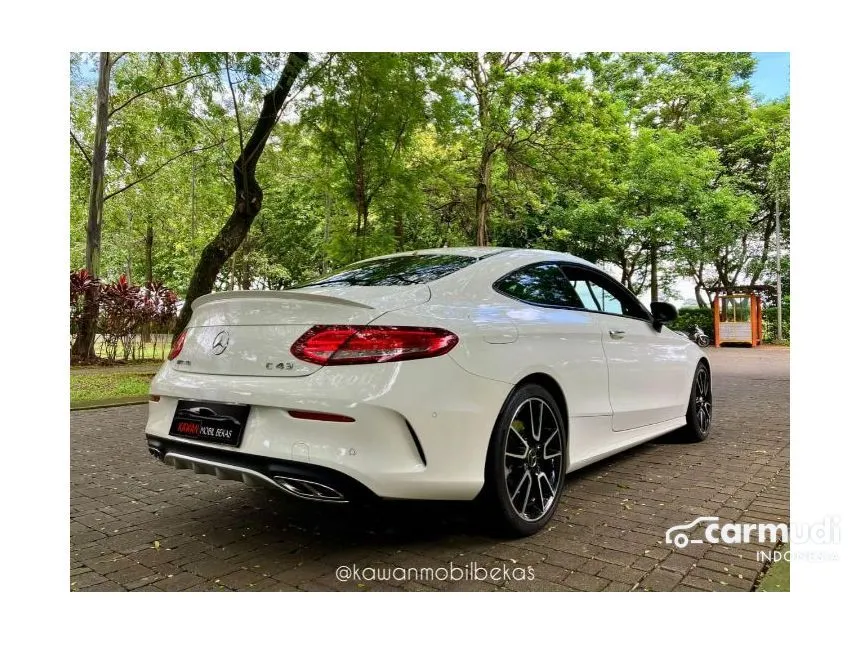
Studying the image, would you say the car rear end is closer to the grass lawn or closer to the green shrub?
the green shrub

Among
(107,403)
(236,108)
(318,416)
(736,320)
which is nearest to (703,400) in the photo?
(318,416)

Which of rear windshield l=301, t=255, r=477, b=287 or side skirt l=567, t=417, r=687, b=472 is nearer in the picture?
rear windshield l=301, t=255, r=477, b=287

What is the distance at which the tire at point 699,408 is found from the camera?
4480 mm

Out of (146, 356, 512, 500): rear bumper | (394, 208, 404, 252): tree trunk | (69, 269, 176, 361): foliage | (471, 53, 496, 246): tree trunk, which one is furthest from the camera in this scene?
(471, 53, 496, 246): tree trunk

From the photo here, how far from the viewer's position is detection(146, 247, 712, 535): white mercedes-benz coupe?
2111 millimetres

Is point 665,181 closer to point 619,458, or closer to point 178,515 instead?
point 619,458

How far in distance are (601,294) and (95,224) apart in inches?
210

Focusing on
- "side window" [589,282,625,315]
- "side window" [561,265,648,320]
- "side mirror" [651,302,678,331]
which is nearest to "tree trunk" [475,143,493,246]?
"side mirror" [651,302,678,331]

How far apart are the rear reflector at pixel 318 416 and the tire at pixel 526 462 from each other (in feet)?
2.18

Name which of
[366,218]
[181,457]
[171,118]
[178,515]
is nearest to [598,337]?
[181,457]

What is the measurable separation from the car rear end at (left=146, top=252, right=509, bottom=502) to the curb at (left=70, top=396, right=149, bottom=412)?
434 cm

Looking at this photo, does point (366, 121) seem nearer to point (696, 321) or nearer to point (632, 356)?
point (632, 356)

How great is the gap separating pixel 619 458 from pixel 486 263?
2.05m

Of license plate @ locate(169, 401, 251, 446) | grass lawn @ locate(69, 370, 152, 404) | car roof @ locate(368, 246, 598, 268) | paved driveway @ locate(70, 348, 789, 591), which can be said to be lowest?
paved driveway @ locate(70, 348, 789, 591)
